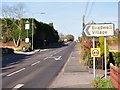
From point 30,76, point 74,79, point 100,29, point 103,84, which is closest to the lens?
point 103,84

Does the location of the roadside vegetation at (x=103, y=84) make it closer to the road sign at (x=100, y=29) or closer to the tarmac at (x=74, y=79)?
the tarmac at (x=74, y=79)

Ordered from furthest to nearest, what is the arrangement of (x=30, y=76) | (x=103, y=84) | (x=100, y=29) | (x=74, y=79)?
(x=30, y=76) → (x=74, y=79) → (x=100, y=29) → (x=103, y=84)

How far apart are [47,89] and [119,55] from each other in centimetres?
1429

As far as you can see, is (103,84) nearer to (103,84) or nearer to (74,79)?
(103,84)

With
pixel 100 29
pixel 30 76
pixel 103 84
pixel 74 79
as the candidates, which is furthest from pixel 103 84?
pixel 30 76

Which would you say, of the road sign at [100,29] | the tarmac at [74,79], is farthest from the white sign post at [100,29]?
the tarmac at [74,79]

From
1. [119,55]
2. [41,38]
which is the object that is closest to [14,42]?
[41,38]

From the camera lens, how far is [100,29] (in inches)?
589

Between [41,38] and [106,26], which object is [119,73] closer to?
[106,26]

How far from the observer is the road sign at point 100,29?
14.8 metres

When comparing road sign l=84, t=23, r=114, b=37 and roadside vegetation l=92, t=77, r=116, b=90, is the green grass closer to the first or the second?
roadside vegetation l=92, t=77, r=116, b=90

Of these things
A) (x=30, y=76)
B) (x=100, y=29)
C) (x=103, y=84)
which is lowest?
(x=30, y=76)

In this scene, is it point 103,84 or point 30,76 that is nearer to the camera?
point 103,84

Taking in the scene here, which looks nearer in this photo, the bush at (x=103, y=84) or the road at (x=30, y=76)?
the bush at (x=103, y=84)
